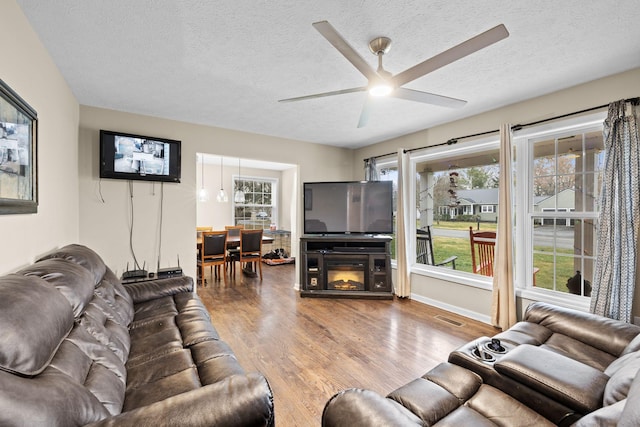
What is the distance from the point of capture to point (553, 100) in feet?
9.10

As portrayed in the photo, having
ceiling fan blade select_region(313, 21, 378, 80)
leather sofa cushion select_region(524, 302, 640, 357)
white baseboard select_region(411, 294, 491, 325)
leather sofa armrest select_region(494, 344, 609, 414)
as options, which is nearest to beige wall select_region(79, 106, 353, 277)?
ceiling fan blade select_region(313, 21, 378, 80)

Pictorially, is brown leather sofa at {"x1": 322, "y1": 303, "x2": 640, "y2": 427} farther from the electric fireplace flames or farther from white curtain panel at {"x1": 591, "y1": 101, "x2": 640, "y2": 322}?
the electric fireplace flames

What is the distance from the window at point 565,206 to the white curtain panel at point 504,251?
0.22 meters

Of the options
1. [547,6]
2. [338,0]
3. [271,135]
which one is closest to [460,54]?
[547,6]

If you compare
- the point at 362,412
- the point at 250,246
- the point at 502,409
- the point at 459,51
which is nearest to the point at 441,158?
the point at 459,51

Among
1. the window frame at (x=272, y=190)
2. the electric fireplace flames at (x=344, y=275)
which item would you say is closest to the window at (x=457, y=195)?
the electric fireplace flames at (x=344, y=275)

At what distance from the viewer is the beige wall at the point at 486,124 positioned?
2.42 meters

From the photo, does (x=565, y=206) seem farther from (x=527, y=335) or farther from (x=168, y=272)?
(x=168, y=272)

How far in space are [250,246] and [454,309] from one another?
11.6ft

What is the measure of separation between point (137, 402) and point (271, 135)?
3.70 metres

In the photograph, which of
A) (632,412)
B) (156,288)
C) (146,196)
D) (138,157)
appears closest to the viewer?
(632,412)

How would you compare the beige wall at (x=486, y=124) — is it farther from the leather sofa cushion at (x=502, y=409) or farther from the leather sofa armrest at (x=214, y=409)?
the leather sofa armrest at (x=214, y=409)

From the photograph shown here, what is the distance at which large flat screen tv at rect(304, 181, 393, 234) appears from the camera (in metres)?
4.39

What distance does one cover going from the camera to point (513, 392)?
130 cm
